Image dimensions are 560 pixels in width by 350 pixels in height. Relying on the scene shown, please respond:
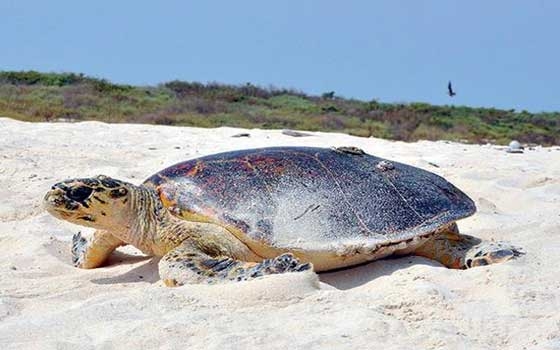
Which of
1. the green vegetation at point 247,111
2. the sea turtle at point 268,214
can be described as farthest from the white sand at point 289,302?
the green vegetation at point 247,111

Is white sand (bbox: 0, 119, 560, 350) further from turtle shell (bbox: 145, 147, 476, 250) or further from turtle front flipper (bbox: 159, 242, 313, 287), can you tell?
turtle shell (bbox: 145, 147, 476, 250)

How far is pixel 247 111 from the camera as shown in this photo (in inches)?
853

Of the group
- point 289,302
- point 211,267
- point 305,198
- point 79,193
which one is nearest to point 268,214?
point 305,198

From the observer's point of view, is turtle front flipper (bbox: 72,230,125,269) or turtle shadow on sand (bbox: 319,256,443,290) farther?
turtle front flipper (bbox: 72,230,125,269)

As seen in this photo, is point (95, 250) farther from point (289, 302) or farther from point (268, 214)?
point (289, 302)

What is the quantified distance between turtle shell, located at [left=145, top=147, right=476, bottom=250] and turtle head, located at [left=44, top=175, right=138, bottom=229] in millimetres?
216

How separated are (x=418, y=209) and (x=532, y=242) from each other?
77 cm

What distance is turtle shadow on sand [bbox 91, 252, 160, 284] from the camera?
3.38 m

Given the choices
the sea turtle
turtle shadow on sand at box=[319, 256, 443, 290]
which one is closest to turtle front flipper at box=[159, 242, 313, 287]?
the sea turtle

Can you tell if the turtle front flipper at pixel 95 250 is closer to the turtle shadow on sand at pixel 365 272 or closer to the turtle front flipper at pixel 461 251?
the turtle shadow on sand at pixel 365 272

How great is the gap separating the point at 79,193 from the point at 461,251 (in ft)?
5.99

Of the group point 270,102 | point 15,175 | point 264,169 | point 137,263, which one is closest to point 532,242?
point 264,169

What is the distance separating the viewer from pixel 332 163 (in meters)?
3.63

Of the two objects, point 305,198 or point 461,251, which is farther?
point 461,251
